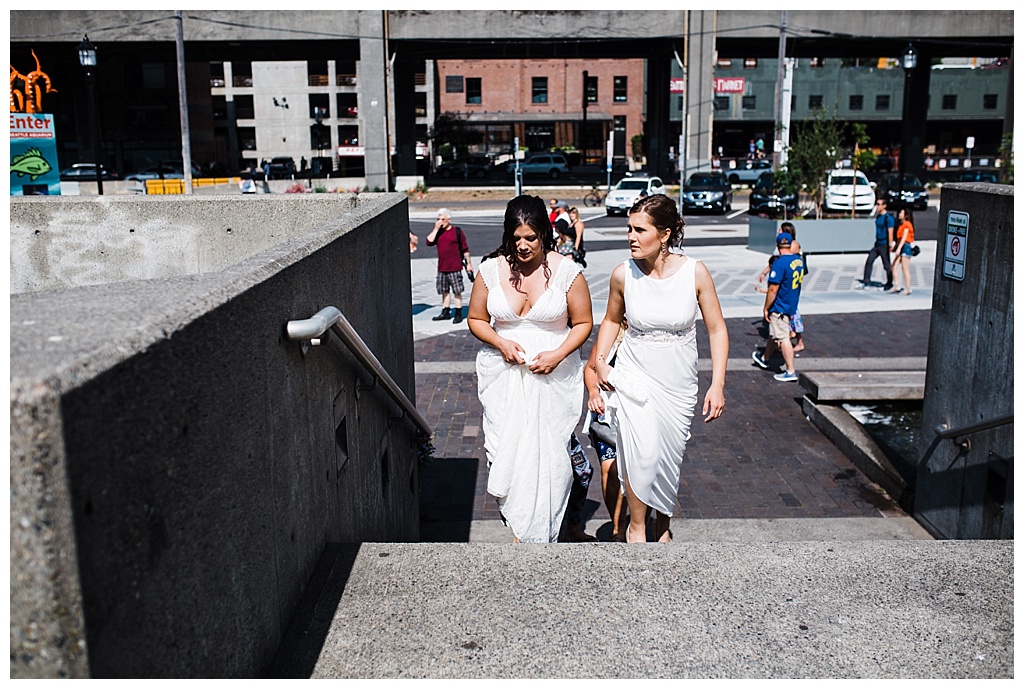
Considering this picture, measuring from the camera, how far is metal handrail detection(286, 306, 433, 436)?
3021 millimetres

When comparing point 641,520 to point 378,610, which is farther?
point 641,520

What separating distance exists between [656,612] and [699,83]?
4353cm

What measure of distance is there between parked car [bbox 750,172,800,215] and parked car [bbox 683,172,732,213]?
141 cm

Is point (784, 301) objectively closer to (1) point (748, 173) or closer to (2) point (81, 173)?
(1) point (748, 173)

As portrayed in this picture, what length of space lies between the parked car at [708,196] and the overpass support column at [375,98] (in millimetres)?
13896

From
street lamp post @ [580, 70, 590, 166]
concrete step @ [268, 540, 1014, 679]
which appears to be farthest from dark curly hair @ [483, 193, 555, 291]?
street lamp post @ [580, 70, 590, 166]

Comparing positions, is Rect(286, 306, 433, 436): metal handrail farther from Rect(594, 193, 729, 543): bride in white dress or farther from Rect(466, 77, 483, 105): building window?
Rect(466, 77, 483, 105): building window

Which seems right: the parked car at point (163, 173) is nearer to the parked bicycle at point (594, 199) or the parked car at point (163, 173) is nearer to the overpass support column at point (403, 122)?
the overpass support column at point (403, 122)

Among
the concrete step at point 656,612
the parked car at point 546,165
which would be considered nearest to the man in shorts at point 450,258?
the concrete step at point 656,612

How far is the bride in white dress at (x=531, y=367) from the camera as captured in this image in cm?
460
